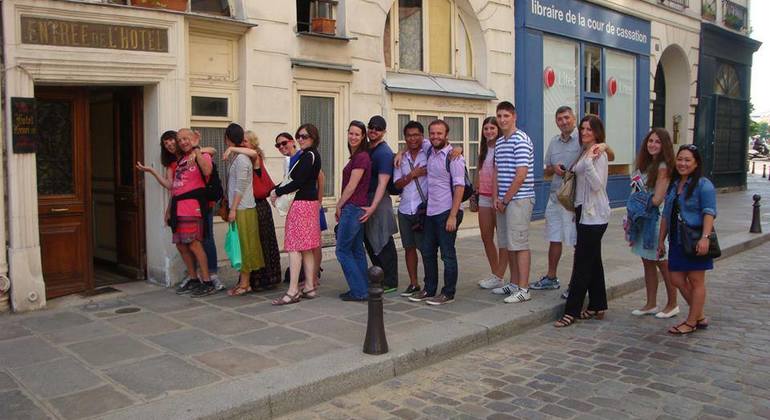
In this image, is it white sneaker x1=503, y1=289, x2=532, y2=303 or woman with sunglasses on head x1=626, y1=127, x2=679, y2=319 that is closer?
woman with sunglasses on head x1=626, y1=127, x2=679, y2=319

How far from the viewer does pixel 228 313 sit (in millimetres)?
6750

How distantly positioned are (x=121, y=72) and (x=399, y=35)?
547 centimetres

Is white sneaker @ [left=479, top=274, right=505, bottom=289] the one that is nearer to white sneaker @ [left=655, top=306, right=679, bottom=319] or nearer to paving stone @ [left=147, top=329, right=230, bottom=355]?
white sneaker @ [left=655, top=306, right=679, bottom=319]

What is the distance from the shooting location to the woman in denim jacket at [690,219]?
605 centimetres

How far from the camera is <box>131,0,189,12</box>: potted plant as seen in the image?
7566 mm

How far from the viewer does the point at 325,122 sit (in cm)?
995

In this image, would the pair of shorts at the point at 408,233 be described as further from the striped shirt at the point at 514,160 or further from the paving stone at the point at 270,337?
the paving stone at the point at 270,337

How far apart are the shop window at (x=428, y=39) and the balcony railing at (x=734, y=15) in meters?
13.2

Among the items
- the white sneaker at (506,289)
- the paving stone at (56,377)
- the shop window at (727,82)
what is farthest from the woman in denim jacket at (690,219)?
the shop window at (727,82)

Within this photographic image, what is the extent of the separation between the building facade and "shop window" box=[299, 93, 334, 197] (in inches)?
0.9

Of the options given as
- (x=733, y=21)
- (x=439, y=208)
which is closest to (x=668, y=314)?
(x=439, y=208)

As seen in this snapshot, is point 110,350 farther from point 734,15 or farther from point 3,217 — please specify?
point 734,15

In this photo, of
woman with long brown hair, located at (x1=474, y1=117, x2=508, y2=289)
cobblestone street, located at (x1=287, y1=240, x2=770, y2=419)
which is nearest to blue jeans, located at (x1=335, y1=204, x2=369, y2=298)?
woman with long brown hair, located at (x1=474, y1=117, x2=508, y2=289)

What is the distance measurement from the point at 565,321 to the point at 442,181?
5.97 ft
